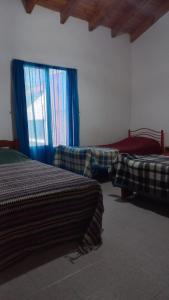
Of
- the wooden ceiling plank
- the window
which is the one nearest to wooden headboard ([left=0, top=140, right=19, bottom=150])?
the window

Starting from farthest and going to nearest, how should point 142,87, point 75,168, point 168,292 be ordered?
point 142,87 → point 75,168 → point 168,292

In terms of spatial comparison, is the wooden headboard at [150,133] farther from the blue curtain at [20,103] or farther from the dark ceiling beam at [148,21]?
the blue curtain at [20,103]

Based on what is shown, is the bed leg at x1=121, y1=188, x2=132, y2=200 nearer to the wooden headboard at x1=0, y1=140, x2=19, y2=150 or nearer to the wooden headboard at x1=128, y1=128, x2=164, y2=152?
the wooden headboard at x1=0, y1=140, x2=19, y2=150

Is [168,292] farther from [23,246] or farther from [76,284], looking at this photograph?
[23,246]

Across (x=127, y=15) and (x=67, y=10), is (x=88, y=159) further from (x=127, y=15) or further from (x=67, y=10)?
(x=127, y=15)

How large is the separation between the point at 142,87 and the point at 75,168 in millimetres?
2845

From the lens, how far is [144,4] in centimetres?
443

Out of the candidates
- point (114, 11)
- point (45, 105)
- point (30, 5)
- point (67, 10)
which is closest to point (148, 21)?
point (114, 11)

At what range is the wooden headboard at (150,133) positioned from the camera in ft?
16.2

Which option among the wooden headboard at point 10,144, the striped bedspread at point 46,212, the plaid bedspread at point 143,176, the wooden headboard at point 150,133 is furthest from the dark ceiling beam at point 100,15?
the striped bedspread at point 46,212

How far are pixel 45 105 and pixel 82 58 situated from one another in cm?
138

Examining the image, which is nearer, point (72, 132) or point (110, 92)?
point (72, 132)

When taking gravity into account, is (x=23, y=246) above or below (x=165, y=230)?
above

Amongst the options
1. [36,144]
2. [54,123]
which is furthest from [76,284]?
[54,123]
